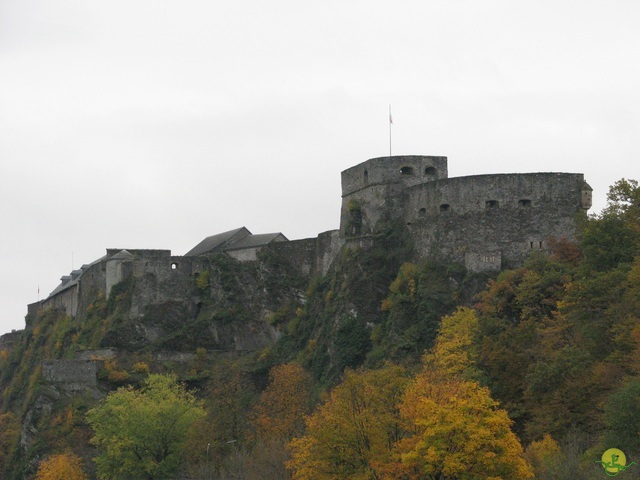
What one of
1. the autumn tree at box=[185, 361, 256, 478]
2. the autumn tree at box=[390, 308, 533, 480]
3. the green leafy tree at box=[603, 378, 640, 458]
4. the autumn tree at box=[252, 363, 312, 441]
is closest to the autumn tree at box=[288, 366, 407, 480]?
the autumn tree at box=[390, 308, 533, 480]

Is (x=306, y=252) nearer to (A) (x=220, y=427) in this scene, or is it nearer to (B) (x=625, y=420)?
(A) (x=220, y=427)

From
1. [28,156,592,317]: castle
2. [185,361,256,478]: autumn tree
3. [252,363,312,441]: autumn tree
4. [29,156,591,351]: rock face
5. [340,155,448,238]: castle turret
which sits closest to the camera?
[252,363,312,441]: autumn tree

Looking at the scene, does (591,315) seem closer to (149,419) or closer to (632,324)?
(632,324)

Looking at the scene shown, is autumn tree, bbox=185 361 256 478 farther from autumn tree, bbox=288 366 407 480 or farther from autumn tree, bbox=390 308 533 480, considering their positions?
autumn tree, bbox=390 308 533 480

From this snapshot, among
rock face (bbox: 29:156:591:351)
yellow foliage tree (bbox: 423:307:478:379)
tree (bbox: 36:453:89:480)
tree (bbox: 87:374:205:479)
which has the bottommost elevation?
tree (bbox: 36:453:89:480)

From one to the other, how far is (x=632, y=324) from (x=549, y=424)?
5.92 meters

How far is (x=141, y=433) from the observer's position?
82.1 m

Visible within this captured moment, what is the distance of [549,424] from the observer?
6419 cm

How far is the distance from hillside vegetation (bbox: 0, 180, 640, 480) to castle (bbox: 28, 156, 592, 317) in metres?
1.19

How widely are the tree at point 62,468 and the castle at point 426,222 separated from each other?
17.2 meters

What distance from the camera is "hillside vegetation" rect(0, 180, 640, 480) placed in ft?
195

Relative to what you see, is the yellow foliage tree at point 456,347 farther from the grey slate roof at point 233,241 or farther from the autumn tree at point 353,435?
the grey slate roof at point 233,241

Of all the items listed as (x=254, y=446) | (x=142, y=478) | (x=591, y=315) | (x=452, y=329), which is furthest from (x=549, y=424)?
(x=142, y=478)

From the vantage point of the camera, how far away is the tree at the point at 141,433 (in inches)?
3182
